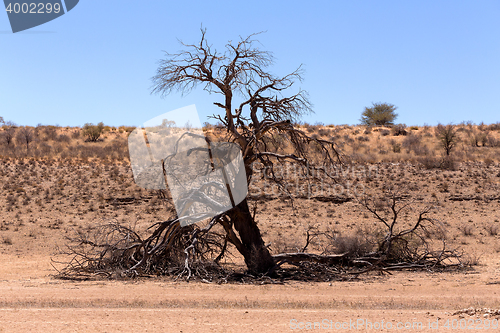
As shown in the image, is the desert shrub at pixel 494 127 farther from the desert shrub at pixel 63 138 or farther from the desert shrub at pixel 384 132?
the desert shrub at pixel 63 138

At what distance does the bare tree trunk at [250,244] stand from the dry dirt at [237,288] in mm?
578

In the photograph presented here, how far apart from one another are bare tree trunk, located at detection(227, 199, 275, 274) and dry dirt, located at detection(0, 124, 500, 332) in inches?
22.8

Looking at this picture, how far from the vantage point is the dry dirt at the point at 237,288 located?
8.03 m

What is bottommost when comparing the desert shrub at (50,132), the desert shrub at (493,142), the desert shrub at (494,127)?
the desert shrub at (493,142)

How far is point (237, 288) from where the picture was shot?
11.4 meters

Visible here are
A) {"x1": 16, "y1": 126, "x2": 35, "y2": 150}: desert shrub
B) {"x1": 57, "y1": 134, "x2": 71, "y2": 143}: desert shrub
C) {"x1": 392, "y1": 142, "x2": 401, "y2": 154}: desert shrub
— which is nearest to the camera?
{"x1": 392, "y1": 142, "x2": 401, "y2": 154}: desert shrub

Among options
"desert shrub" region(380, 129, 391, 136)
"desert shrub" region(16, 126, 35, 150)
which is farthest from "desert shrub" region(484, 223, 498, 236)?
"desert shrub" region(16, 126, 35, 150)

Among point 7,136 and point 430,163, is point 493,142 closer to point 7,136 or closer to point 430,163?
point 430,163

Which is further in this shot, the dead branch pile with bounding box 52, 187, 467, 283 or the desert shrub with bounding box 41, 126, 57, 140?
the desert shrub with bounding box 41, 126, 57, 140

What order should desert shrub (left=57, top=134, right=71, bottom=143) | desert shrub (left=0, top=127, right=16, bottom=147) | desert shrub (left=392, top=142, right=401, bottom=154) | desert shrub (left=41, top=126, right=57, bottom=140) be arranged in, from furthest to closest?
1. desert shrub (left=41, top=126, right=57, bottom=140)
2. desert shrub (left=57, top=134, right=71, bottom=143)
3. desert shrub (left=0, top=127, right=16, bottom=147)
4. desert shrub (left=392, top=142, right=401, bottom=154)

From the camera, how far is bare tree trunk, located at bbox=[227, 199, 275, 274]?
12.9 m

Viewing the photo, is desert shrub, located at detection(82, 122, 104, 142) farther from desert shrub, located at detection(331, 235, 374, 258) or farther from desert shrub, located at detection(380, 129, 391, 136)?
desert shrub, located at detection(331, 235, 374, 258)

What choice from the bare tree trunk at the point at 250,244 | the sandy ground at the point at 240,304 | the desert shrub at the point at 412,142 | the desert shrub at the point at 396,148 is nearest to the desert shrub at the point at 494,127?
the desert shrub at the point at 412,142

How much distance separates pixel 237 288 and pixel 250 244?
6.50 ft
